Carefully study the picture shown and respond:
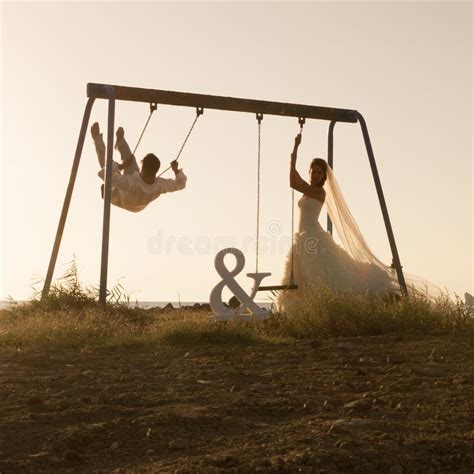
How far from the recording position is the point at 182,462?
3553 mm

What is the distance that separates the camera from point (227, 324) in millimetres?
8570

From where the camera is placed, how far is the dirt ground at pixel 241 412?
3619 millimetres

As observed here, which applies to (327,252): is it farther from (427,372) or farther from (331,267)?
(427,372)

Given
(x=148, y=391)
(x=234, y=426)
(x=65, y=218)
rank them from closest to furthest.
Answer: (x=234, y=426) → (x=148, y=391) → (x=65, y=218)

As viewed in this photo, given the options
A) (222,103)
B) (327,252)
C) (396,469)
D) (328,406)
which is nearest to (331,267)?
(327,252)

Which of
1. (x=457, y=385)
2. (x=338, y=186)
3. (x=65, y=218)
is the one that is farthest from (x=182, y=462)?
(x=338, y=186)

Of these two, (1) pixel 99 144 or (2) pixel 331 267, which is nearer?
(1) pixel 99 144

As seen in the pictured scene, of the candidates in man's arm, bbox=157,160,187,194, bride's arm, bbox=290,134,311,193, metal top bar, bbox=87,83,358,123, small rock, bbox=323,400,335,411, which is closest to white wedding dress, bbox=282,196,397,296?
bride's arm, bbox=290,134,311,193

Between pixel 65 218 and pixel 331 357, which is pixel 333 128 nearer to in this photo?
pixel 65 218

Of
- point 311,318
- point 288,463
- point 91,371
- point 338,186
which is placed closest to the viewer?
point 288,463

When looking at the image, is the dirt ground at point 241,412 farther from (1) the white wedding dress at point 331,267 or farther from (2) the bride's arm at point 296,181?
(2) the bride's arm at point 296,181

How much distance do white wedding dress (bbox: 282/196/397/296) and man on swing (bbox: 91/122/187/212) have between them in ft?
5.06

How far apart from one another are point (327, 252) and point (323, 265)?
0.18 meters

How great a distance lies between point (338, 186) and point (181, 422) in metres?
7.10
